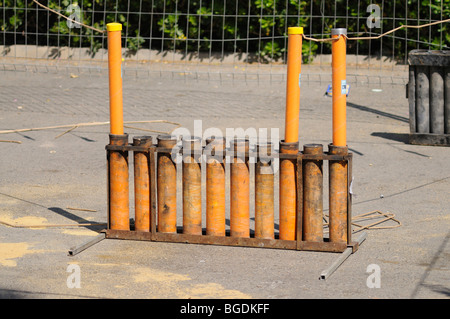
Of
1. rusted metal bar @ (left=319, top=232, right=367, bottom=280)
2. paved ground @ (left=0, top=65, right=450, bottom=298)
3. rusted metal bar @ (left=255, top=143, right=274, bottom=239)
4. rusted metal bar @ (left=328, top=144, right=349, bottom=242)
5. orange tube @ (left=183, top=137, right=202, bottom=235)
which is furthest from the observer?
orange tube @ (left=183, top=137, right=202, bottom=235)

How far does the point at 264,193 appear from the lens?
20.8ft

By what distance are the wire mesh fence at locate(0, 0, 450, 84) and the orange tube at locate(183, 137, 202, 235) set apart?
350 inches

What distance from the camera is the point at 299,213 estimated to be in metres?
6.24

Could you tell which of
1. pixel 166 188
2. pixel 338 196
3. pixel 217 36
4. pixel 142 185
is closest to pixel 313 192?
pixel 338 196

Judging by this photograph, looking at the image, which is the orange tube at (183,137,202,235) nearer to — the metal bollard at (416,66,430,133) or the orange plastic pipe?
A: the orange plastic pipe

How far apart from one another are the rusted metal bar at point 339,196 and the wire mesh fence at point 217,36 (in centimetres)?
899

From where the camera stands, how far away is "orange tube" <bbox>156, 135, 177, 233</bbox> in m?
6.48

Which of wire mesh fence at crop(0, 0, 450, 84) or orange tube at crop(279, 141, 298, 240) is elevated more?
wire mesh fence at crop(0, 0, 450, 84)

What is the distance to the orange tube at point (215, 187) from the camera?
638 centimetres

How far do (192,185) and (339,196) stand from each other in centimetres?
116

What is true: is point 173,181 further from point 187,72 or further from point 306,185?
point 187,72

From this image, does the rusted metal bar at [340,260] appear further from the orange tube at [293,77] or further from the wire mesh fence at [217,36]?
the wire mesh fence at [217,36]

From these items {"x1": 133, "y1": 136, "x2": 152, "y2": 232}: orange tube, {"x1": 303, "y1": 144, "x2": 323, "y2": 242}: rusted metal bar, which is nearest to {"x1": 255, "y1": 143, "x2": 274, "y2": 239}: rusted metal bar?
{"x1": 303, "y1": 144, "x2": 323, "y2": 242}: rusted metal bar

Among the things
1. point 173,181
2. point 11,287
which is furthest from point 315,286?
point 11,287
